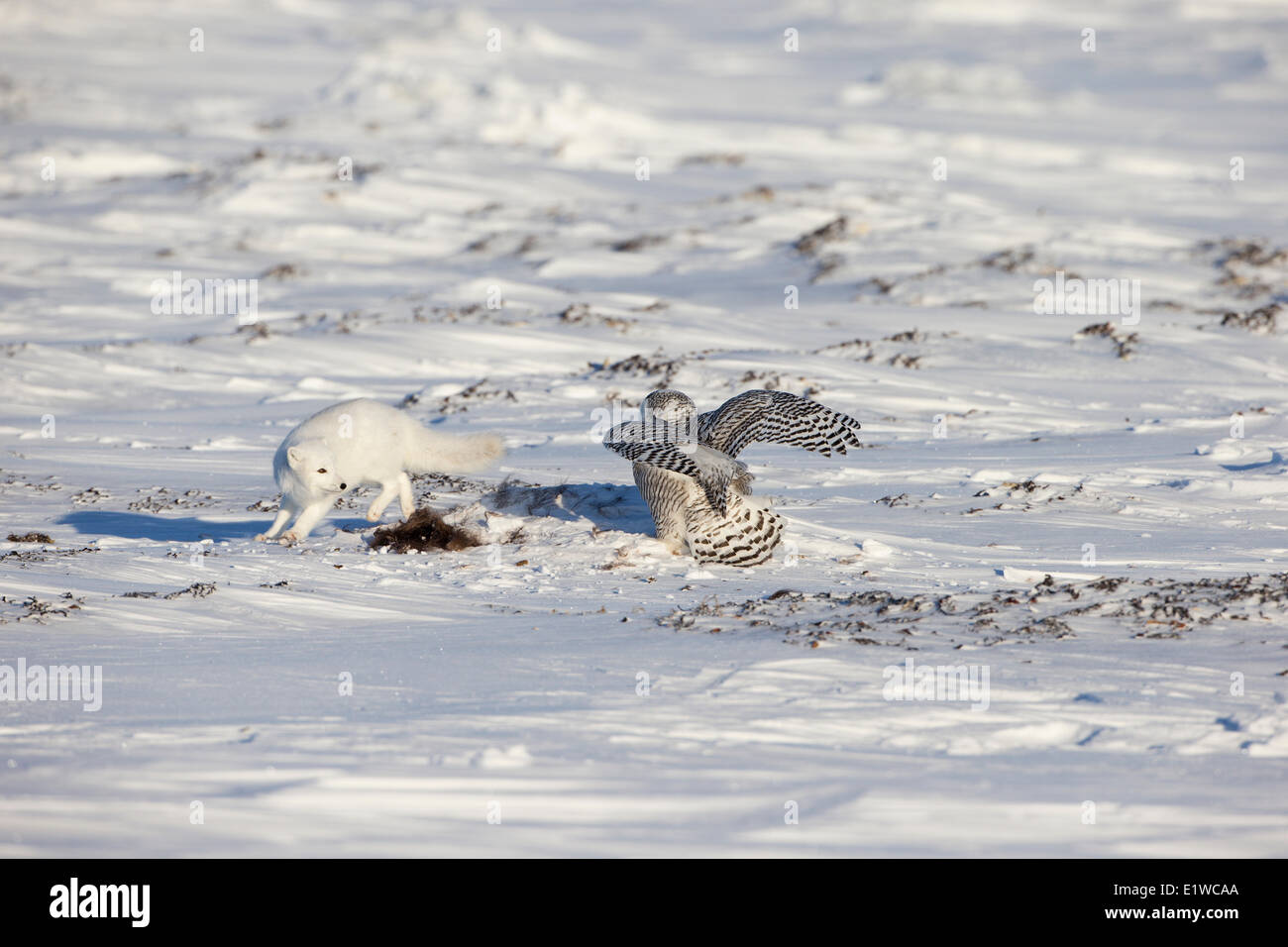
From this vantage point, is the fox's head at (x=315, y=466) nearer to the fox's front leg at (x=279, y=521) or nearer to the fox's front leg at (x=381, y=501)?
the fox's front leg at (x=279, y=521)

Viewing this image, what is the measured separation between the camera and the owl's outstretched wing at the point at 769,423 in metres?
7.02

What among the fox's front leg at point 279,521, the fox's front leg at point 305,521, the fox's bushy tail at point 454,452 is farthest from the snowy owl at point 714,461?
the fox's front leg at point 279,521

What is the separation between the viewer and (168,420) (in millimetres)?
10914

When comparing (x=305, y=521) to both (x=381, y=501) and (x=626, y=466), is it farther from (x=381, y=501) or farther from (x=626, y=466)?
(x=626, y=466)

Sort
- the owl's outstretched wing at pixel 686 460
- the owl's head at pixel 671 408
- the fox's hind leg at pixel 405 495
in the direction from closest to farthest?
the owl's outstretched wing at pixel 686 460 < the owl's head at pixel 671 408 < the fox's hind leg at pixel 405 495

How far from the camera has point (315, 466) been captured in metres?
6.71

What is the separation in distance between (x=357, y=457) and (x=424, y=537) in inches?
24.1

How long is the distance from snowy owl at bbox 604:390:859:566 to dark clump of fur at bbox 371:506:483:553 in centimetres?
87

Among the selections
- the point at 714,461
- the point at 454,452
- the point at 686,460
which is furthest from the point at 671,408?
the point at 454,452

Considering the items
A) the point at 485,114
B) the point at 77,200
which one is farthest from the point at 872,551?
the point at 485,114

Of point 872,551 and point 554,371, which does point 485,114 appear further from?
point 872,551

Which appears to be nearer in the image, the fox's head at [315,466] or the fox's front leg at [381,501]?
the fox's head at [315,466]

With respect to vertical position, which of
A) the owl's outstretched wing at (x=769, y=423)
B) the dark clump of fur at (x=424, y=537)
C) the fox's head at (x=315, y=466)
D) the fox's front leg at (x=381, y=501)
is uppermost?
the owl's outstretched wing at (x=769, y=423)

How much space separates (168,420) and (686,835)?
841 cm
